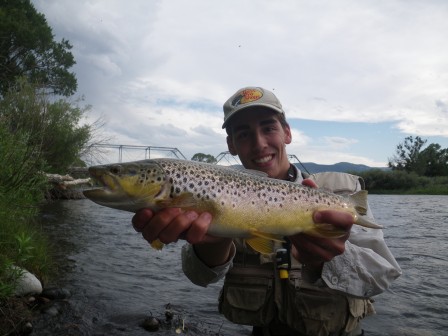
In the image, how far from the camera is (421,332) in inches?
234

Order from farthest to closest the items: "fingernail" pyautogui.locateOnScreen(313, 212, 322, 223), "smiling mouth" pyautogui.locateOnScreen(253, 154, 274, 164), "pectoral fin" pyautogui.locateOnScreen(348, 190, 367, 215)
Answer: "smiling mouth" pyautogui.locateOnScreen(253, 154, 274, 164), "pectoral fin" pyautogui.locateOnScreen(348, 190, 367, 215), "fingernail" pyautogui.locateOnScreen(313, 212, 322, 223)

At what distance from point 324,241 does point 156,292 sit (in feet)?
16.4

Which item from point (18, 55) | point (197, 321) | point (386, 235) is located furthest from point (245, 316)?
point (18, 55)

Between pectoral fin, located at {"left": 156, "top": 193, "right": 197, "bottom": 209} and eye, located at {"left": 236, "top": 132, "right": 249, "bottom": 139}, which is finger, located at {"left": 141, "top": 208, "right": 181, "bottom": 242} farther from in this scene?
eye, located at {"left": 236, "top": 132, "right": 249, "bottom": 139}

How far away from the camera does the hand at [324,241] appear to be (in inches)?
109

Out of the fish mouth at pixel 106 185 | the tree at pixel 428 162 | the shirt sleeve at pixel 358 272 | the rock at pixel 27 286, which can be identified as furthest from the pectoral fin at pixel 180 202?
the tree at pixel 428 162

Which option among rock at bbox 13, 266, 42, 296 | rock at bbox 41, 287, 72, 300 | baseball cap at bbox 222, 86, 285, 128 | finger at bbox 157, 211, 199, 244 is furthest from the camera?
rock at bbox 41, 287, 72, 300

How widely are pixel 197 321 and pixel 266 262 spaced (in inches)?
107

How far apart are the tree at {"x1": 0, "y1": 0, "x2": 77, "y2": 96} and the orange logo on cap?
25.2 m

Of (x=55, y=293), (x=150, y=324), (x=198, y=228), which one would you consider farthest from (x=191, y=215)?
(x=55, y=293)

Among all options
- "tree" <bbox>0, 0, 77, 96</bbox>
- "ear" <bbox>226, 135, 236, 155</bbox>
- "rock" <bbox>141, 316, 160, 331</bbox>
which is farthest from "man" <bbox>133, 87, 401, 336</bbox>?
"tree" <bbox>0, 0, 77, 96</bbox>

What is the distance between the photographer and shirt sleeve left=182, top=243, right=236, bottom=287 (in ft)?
11.0

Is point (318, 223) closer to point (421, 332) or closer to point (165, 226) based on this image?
point (165, 226)

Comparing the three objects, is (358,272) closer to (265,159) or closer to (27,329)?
(265,159)
